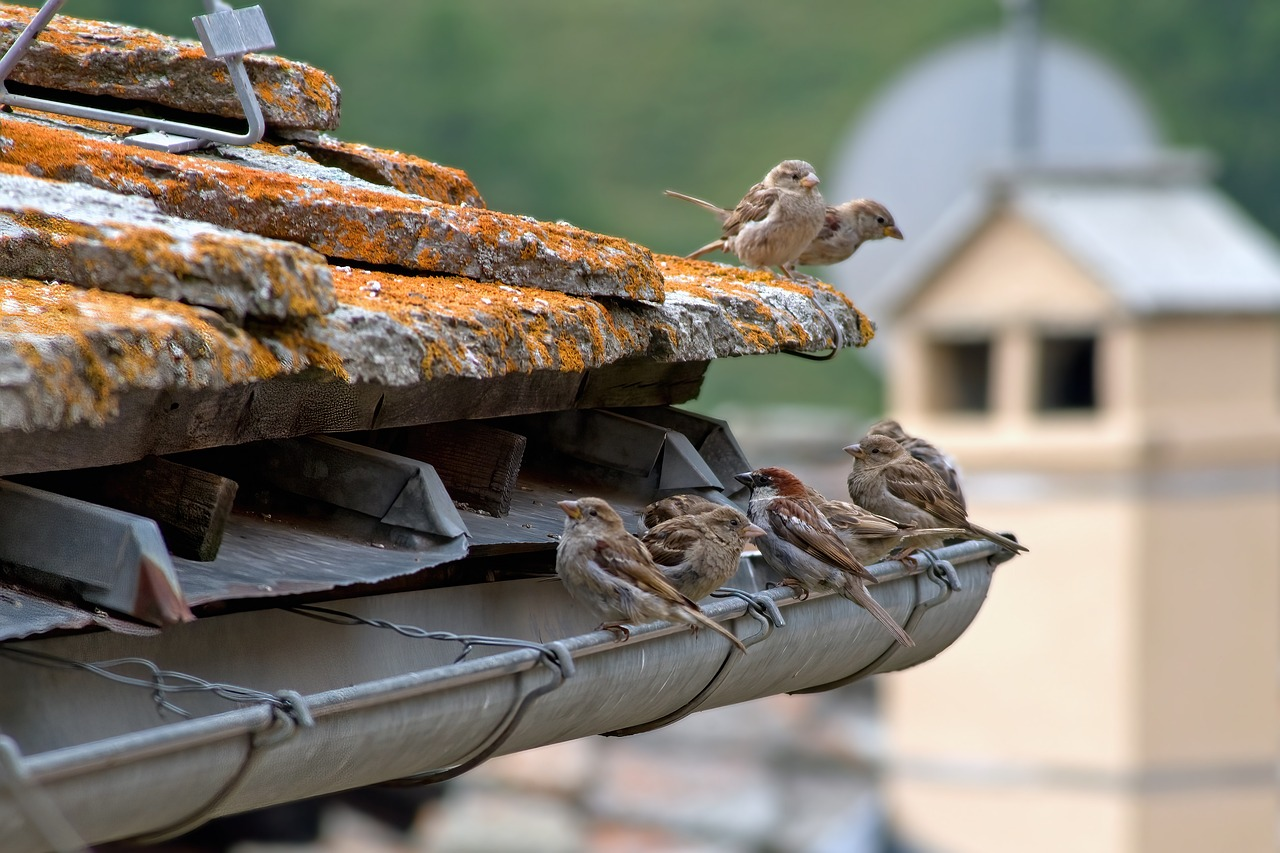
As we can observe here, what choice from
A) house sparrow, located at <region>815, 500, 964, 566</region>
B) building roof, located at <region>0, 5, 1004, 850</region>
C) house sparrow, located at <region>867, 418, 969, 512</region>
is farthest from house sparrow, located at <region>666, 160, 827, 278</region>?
building roof, located at <region>0, 5, 1004, 850</region>

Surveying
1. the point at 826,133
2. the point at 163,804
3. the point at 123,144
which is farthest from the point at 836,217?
the point at 826,133

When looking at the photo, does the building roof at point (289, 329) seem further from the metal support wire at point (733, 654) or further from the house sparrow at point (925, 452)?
the house sparrow at point (925, 452)

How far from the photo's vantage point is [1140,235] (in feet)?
54.3

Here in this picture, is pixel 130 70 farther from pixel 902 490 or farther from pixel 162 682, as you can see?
pixel 902 490

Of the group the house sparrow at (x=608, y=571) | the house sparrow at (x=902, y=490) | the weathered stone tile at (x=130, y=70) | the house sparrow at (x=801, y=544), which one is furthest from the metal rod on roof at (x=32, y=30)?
the house sparrow at (x=902, y=490)

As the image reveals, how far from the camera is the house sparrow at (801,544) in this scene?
3.53 meters

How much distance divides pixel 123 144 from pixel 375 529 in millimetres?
952

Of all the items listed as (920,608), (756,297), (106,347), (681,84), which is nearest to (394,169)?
(756,297)

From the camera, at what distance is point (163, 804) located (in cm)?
216

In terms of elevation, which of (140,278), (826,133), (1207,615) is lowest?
(1207,615)

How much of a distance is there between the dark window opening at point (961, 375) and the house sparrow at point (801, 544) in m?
13.6

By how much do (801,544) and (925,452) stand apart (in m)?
1.51

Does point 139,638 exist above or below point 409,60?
below

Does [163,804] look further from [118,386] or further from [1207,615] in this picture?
[1207,615]
